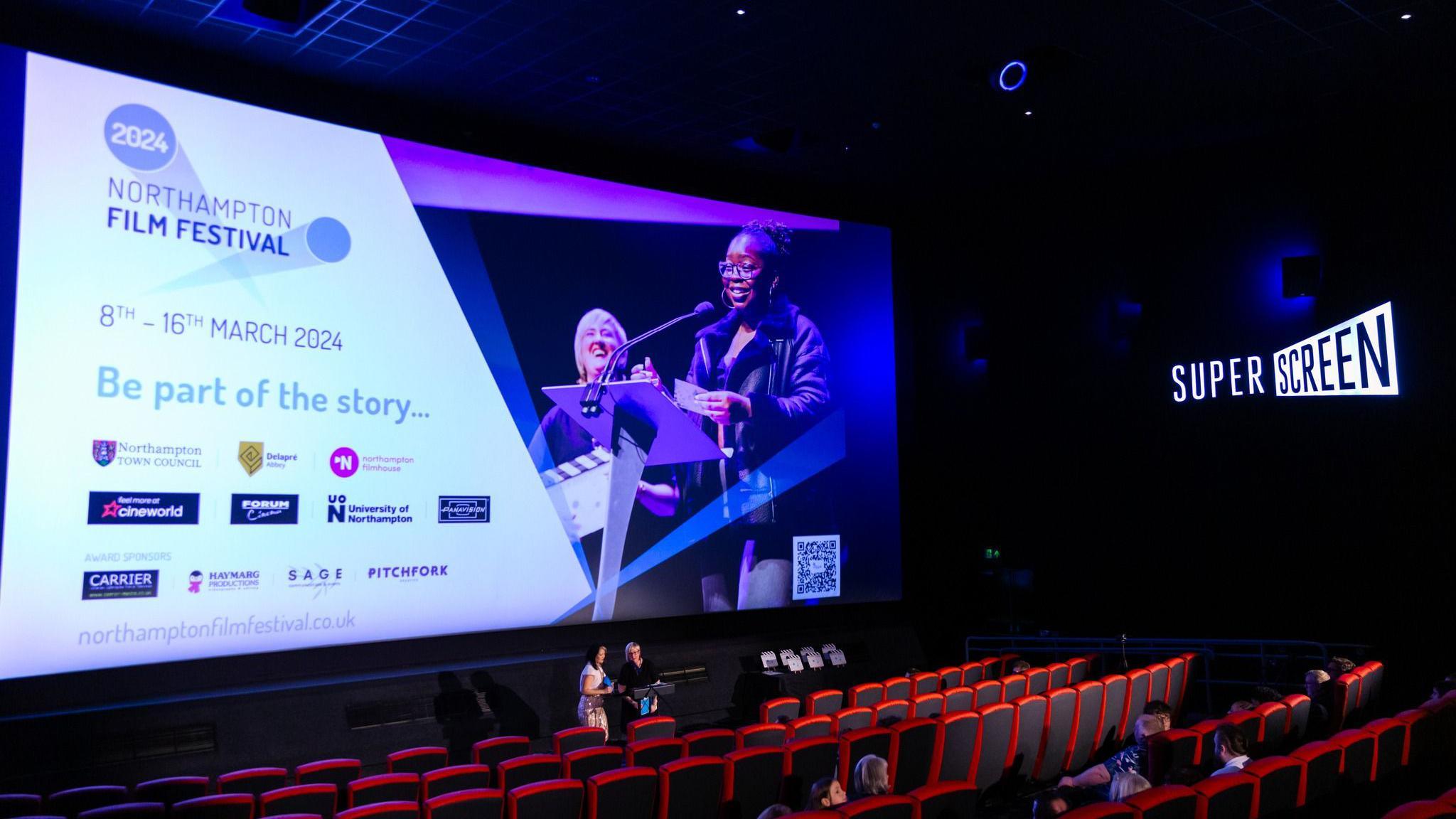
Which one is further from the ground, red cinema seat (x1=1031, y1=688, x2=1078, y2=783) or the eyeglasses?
the eyeglasses

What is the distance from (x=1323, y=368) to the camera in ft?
35.4

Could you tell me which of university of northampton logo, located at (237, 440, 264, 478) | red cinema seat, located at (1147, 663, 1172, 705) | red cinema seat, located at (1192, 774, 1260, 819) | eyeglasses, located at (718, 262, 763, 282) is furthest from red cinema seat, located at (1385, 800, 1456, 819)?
eyeglasses, located at (718, 262, 763, 282)

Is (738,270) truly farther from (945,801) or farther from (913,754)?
(945,801)

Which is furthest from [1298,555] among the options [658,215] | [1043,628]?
[658,215]

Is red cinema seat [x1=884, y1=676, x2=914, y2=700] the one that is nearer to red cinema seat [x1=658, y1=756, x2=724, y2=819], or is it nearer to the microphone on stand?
red cinema seat [x1=658, y1=756, x2=724, y2=819]

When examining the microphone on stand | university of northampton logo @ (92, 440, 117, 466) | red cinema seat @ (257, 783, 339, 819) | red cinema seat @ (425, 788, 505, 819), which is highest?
the microphone on stand

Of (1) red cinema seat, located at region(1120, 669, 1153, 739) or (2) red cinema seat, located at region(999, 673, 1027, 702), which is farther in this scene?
(2) red cinema seat, located at region(999, 673, 1027, 702)

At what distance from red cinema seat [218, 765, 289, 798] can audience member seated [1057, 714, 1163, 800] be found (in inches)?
178

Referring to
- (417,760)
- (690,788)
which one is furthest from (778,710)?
(690,788)

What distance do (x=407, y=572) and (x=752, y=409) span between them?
426 cm

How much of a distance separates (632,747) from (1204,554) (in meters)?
7.79

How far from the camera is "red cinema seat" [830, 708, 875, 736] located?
720cm

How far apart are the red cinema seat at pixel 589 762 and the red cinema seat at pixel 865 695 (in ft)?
9.44

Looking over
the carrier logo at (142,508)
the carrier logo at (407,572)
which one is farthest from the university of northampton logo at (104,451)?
the carrier logo at (407,572)
